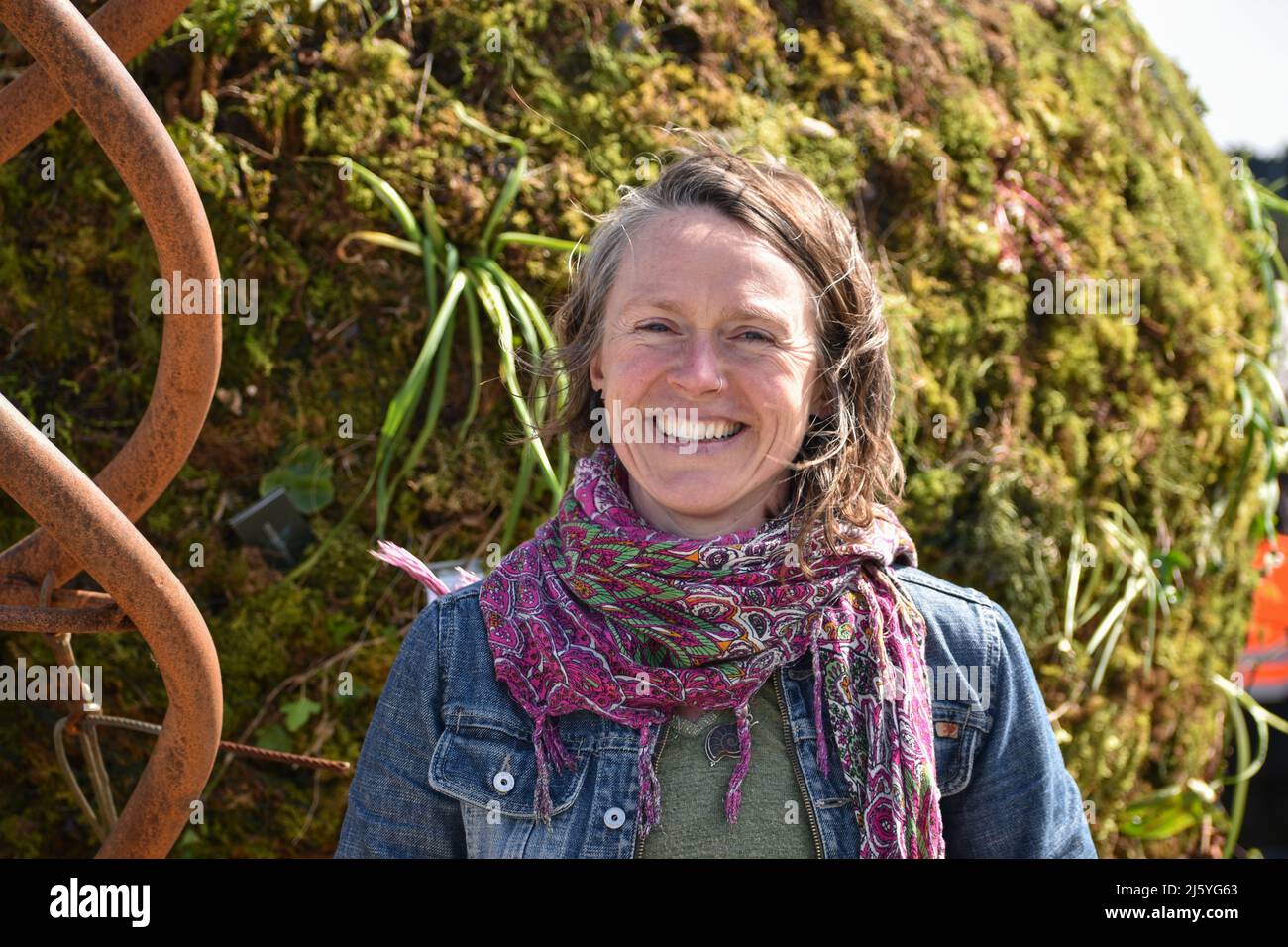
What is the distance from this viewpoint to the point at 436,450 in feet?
7.86

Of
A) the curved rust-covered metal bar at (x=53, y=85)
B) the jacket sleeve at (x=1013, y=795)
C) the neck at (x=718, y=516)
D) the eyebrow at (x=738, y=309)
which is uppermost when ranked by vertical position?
the curved rust-covered metal bar at (x=53, y=85)

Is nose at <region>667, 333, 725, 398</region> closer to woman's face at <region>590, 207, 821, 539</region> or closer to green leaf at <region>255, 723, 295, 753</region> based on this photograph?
woman's face at <region>590, 207, 821, 539</region>

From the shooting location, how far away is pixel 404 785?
5.13ft

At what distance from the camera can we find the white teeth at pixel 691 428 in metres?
1.56

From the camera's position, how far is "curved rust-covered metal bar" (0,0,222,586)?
4.46ft

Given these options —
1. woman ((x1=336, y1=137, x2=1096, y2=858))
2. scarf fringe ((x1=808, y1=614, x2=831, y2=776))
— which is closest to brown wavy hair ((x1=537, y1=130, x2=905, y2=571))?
woman ((x1=336, y1=137, x2=1096, y2=858))

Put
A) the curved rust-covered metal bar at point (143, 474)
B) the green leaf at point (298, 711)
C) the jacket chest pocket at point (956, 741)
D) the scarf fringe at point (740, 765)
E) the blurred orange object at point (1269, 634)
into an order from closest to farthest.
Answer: the curved rust-covered metal bar at point (143, 474)
the scarf fringe at point (740, 765)
the jacket chest pocket at point (956, 741)
the green leaf at point (298, 711)
the blurred orange object at point (1269, 634)

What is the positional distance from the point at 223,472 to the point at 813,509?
1.32m

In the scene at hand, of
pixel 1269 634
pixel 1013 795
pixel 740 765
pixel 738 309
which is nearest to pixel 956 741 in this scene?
pixel 1013 795

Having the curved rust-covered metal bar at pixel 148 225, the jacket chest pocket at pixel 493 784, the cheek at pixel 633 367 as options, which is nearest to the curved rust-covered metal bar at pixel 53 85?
the curved rust-covered metal bar at pixel 148 225

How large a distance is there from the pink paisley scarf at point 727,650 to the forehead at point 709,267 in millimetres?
310

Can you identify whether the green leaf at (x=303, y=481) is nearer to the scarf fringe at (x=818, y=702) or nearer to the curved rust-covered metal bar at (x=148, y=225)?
the curved rust-covered metal bar at (x=148, y=225)

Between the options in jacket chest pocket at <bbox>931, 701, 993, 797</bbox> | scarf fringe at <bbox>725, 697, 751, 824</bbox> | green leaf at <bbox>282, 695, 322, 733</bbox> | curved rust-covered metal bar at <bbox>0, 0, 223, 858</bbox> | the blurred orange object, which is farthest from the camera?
the blurred orange object

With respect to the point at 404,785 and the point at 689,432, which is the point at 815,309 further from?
the point at 404,785
